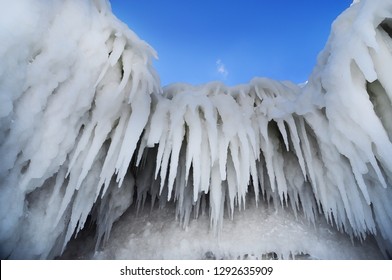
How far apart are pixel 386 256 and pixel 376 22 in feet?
9.35

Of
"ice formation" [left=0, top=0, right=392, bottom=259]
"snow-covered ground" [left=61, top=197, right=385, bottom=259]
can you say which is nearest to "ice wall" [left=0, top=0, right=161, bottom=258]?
"ice formation" [left=0, top=0, right=392, bottom=259]

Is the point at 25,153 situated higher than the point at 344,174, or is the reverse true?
the point at 344,174

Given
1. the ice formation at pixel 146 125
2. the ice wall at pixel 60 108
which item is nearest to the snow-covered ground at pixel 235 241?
the ice formation at pixel 146 125

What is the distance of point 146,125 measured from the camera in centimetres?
314

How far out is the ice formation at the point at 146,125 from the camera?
2.23 metres

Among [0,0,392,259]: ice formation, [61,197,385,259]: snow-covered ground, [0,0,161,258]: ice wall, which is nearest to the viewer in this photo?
[0,0,161,258]: ice wall

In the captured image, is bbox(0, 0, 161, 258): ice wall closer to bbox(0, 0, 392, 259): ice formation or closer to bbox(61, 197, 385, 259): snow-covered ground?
bbox(0, 0, 392, 259): ice formation

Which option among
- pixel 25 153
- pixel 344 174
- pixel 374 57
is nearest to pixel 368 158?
pixel 344 174

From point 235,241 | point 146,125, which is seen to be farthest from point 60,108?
point 235,241

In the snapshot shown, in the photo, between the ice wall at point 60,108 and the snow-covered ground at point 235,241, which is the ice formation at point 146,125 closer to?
the ice wall at point 60,108

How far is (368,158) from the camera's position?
2.61 metres

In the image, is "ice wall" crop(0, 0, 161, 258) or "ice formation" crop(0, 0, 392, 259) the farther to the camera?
"ice formation" crop(0, 0, 392, 259)

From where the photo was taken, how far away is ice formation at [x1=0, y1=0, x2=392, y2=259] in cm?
223
